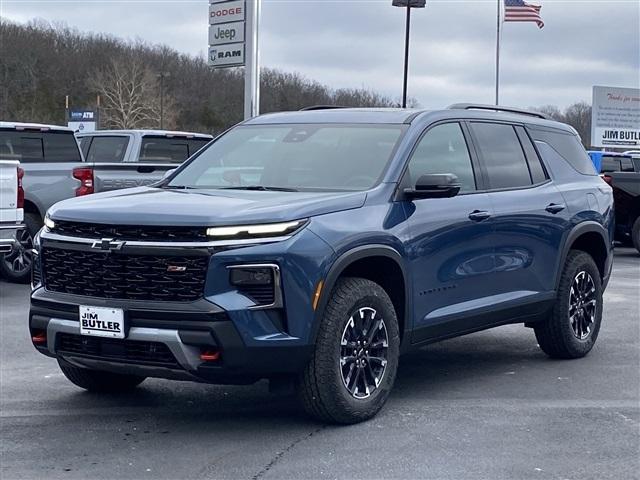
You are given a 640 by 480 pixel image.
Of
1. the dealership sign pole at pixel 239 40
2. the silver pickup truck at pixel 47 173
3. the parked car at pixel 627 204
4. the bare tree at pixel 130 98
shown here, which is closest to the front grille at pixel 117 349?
the silver pickup truck at pixel 47 173

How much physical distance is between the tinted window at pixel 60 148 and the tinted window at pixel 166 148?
1615 mm

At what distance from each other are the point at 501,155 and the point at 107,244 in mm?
3117

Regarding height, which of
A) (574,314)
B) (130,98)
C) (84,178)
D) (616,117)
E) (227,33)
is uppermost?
(130,98)

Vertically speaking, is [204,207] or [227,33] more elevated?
[227,33]

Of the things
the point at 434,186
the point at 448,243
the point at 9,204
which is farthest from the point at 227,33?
the point at 434,186

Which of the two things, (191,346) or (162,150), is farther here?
(162,150)

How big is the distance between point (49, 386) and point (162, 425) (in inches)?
54.9

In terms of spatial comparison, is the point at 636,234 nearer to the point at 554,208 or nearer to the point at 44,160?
the point at 44,160

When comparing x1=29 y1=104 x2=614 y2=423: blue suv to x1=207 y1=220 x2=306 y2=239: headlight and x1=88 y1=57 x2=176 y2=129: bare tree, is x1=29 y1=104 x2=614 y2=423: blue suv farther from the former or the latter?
x1=88 y1=57 x2=176 y2=129: bare tree

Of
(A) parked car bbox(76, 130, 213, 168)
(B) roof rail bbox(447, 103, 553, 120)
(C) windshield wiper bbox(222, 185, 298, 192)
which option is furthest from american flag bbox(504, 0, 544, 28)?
(C) windshield wiper bbox(222, 185, 298, 192)

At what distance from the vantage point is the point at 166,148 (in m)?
15.2

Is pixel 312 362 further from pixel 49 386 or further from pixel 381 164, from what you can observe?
pixel 49 386

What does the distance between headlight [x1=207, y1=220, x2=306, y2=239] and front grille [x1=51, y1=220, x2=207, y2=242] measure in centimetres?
7

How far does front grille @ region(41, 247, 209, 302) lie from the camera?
5.26m
